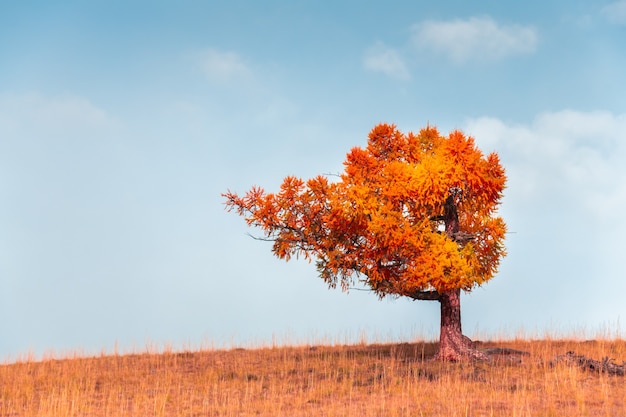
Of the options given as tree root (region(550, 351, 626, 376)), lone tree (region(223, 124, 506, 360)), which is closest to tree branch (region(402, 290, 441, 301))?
lone tree (region(223, 124, 506, 360))

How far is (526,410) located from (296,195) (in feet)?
33.4

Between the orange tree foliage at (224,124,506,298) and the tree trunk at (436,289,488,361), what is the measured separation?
790 millimetres

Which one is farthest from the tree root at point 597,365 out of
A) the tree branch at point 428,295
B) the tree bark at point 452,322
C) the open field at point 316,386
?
the tree branch at point 428,295

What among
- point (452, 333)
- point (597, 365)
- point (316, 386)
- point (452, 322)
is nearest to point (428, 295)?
point (452, 322)

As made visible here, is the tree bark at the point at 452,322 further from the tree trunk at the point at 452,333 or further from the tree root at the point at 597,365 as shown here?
the tree root at the point at 597,365

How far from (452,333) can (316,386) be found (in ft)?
20.9

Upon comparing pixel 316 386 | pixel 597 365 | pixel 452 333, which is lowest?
pixel 316 386

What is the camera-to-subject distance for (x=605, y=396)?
15.3 m

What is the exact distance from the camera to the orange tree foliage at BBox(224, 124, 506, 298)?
67.1 feet

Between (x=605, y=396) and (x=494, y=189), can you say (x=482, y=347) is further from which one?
(x=605, y=396)

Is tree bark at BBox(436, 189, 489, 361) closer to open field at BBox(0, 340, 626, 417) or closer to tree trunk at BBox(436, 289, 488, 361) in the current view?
tree trunk at BBox(436, 289, 488, 361)

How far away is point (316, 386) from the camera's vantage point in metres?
17.9

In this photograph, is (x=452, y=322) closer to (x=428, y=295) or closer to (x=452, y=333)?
(x=452, y=333)

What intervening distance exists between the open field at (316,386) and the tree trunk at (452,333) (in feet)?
2.88
